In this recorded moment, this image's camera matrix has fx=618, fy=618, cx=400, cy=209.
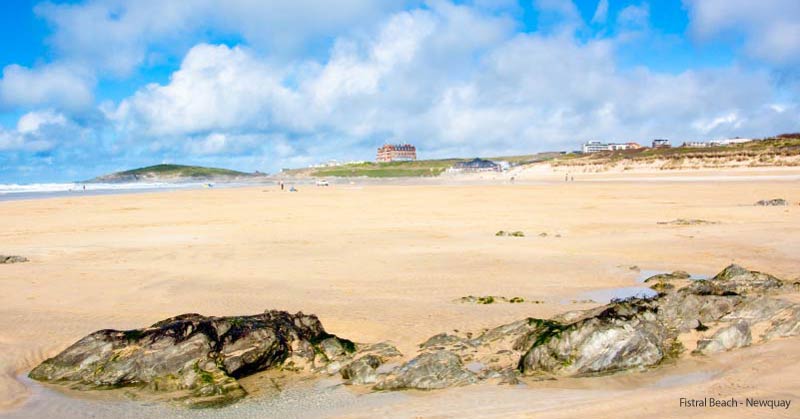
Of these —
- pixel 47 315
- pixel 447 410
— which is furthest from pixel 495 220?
pixel 447 410

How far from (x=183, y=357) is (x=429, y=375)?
3014mm

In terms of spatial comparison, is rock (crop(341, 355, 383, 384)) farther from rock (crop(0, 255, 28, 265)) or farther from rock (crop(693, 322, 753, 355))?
rock (crop(0, 255, 28, 265))

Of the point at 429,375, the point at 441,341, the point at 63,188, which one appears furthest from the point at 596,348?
the point at 63,188

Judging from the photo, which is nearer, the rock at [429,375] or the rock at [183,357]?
the rock at [429,375]

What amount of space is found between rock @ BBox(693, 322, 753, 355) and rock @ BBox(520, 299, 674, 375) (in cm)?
49

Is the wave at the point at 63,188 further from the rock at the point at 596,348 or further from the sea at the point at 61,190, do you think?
the rock at the point at 596,348

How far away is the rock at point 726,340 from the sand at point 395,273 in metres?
0.25

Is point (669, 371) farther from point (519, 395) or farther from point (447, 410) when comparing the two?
point (447, 410)

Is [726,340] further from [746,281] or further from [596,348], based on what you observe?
[746,281]

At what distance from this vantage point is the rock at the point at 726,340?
7.59 meters

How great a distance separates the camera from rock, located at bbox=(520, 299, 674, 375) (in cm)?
709

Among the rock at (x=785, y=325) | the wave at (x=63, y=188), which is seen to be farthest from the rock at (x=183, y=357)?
the wave at (x=63, y=188)

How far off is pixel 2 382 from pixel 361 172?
16361 cm

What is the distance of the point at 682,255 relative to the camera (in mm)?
15938
